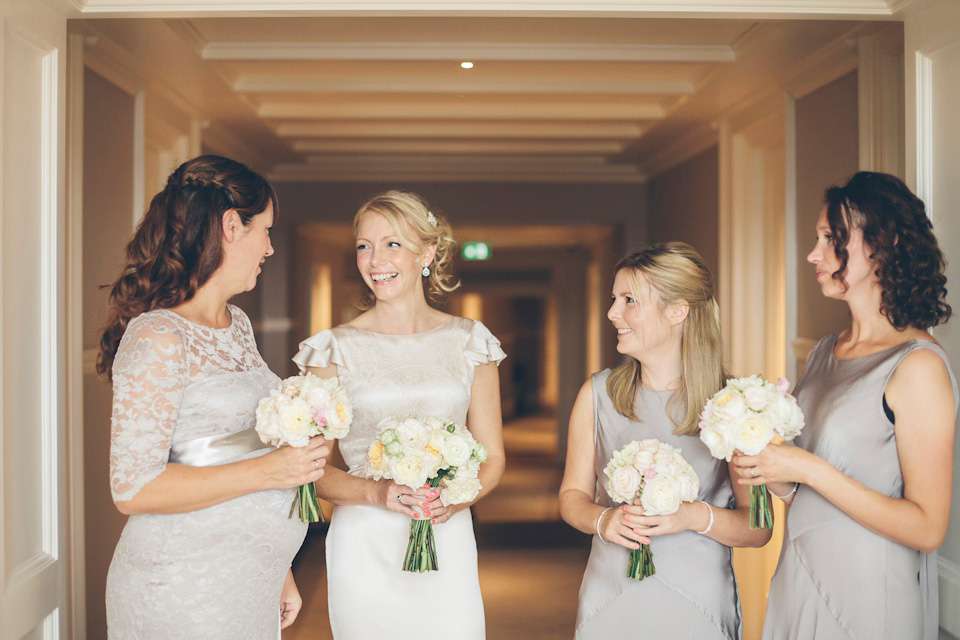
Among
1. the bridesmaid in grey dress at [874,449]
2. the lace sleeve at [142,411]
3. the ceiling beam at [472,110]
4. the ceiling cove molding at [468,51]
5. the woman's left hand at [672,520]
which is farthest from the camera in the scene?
the ceiling beam at [472,110]

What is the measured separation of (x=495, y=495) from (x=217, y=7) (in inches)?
291

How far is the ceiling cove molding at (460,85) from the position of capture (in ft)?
15.6

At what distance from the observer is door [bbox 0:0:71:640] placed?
1.95m

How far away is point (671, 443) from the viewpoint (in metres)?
2.26

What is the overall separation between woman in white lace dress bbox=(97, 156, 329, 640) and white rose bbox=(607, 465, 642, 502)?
716 millimetres

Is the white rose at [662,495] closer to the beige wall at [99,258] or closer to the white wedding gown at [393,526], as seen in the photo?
the white wedding gown at [393,526]

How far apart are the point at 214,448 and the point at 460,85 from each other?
3310 mm

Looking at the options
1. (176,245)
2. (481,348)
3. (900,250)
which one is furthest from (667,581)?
(176,245)

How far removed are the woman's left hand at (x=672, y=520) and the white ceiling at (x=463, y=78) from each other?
1681mm

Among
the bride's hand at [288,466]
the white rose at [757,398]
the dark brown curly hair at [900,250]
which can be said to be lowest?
the bride's hand at [288,466]

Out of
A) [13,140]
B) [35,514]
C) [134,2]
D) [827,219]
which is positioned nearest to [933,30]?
[827,219]

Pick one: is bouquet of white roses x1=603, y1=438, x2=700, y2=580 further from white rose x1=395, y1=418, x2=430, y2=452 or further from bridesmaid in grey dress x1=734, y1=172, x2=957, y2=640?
white rose x1=395, y1=418, x2=430, y2=452

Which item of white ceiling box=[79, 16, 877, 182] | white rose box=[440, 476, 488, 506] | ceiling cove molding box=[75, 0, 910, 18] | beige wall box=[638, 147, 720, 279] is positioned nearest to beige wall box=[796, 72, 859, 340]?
white ceiling box=[79, 16, 877, 182]

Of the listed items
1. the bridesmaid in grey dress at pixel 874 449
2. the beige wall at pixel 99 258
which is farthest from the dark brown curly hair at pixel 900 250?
the beige wall at pixel 99 258
